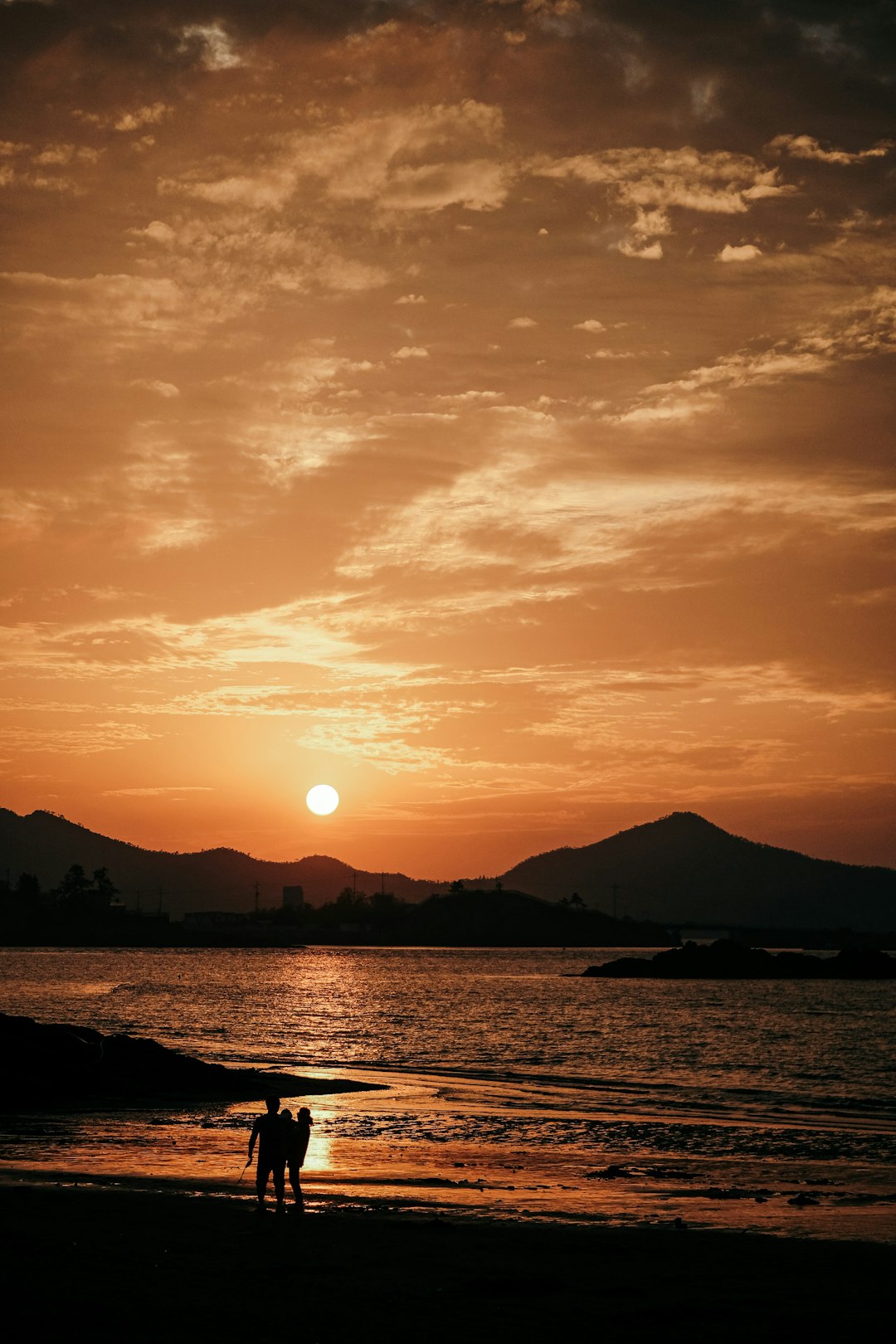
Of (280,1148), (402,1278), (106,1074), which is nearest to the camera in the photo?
(402,1278)

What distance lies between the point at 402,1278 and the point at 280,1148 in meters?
5.54

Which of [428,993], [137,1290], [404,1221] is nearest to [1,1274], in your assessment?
[137,1290]

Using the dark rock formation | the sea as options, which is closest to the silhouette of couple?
the sea

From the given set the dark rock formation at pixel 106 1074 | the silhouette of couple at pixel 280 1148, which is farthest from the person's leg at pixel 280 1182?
the dark rock formation at pixel 106 1074

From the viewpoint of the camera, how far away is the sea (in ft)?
93.6

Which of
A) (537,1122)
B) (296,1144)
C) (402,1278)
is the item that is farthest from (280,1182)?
(537,1122)

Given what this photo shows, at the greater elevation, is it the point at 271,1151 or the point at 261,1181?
the point at 271,1151

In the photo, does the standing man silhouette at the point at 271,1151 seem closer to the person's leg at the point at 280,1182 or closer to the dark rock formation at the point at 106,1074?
the person's leg at the point at 280,1182

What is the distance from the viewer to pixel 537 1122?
141ft

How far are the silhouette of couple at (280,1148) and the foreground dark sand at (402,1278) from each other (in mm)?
531

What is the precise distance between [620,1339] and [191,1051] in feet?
188

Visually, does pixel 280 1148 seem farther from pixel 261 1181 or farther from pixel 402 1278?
pixel 402 1278

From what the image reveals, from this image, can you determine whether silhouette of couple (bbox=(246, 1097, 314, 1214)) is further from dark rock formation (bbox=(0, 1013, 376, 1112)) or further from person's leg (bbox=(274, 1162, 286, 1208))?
dark rock formation (bbox=(0, 1013, 376, 1112))

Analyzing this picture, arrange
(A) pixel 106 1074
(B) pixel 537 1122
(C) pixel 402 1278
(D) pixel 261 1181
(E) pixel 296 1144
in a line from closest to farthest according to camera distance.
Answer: (C) pixel 402 1278, (D) pixel 261 1181, (E) pixel 296 1144, (B) pixel 537 1122, (A) pixel 106 1074
